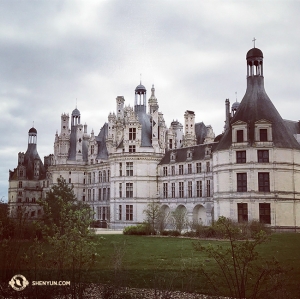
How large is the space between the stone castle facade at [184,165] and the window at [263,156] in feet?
0.32

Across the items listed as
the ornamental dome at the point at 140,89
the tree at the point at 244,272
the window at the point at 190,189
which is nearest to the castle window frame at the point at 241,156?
the window at the point at 190,189

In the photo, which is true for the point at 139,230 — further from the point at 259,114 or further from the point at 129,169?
the point at 129,169

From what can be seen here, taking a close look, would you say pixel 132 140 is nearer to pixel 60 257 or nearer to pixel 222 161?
pixel 222 161

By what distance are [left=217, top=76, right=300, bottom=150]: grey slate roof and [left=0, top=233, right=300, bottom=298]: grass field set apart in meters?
18.0

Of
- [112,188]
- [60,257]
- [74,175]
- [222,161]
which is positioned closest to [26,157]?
[74,175]

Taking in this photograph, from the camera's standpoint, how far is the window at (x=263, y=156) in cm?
4081

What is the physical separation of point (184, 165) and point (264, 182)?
44.2 ft

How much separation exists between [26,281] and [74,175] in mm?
58198

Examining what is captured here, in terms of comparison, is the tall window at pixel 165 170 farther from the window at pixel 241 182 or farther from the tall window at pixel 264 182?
the tall window at pixel 264 182

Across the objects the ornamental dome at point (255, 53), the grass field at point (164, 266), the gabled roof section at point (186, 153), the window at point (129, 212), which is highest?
the ornamental dome at point (255, 53)

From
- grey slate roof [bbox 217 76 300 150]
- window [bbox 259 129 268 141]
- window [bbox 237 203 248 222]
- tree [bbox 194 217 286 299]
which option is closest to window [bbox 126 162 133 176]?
grey slate roof [bbox 217 76 300 150]

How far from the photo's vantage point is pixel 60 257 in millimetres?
12789

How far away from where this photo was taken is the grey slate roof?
136 feet

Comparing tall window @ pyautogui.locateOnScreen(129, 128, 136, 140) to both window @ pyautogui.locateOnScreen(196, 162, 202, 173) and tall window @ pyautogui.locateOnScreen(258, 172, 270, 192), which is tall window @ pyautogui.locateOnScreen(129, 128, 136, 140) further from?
tall window @ pyautogui.locateOnScreen(258, 172, 270, 192)
